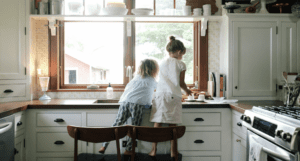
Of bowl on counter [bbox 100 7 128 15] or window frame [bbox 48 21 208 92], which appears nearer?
bowl on counter [bbox 100 7 128 15]

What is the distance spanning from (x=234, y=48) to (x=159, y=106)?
1.11 m

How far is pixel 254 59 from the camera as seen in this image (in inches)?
110

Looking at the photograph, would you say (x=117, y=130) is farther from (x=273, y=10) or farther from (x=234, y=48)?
(x=273, y=10)

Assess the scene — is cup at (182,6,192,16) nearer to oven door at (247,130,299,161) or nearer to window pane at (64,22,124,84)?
window pane at (64,22,124,84)

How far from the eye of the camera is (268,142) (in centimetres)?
170

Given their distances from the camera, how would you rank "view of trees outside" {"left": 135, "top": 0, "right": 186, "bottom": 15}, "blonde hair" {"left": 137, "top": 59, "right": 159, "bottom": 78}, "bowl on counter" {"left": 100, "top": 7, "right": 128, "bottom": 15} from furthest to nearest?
"view of trees outside" {"left": 135, "top": 0, "right": 186, "bottom": 15} → "bowl on counter" {"left": 100, "top": 7, "right": 128, "bottom": 15} → "blonde hair" {"left": 137, "top": 59, "right": 159, "bottom": 78}

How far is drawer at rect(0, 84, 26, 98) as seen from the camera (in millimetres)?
2738

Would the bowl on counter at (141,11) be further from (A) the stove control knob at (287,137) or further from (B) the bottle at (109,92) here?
(A) the stove control knob at (287,137)

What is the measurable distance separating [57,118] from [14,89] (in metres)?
0.67

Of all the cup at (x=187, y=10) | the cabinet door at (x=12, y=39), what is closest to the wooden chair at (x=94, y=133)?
the cabinet door at (x=12, y=39)

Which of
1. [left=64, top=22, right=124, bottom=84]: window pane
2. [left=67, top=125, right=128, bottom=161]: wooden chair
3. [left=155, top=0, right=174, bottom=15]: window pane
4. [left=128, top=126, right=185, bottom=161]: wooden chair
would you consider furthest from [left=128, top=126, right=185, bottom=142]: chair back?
[left=155, top=0, right=174, bottom=15]: window pane

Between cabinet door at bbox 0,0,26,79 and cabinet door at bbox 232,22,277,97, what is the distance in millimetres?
2383

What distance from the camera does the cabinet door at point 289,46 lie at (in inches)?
109

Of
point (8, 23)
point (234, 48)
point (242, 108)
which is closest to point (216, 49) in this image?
point (234, 48)
